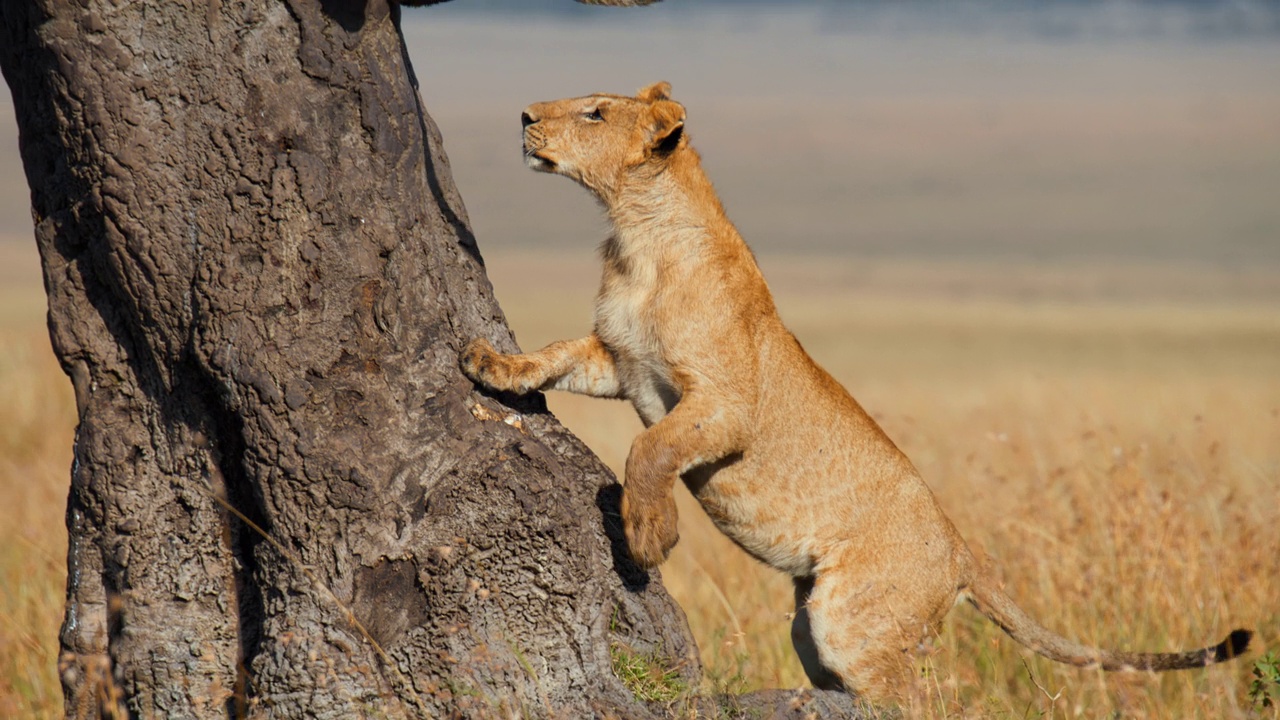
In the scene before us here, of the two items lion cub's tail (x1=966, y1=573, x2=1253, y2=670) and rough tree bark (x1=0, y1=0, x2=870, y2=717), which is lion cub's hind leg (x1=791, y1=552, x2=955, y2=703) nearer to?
lion cub's tail (x1=966, y1=573, x2=1253, y2=670)

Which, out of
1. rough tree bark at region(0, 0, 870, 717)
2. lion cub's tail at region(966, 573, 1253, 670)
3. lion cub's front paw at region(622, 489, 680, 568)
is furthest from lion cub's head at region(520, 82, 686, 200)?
lion cub's tail at region(966, 573, 1253, 670)

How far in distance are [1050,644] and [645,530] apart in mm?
1829

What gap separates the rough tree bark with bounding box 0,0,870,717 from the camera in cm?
392

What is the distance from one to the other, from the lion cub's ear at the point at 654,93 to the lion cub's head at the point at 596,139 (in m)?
0.13

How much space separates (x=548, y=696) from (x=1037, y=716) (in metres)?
2.06

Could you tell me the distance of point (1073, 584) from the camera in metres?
6.17

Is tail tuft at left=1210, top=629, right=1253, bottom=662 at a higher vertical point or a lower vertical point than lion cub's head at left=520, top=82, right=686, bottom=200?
lower

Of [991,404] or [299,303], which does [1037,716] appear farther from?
[991,404]

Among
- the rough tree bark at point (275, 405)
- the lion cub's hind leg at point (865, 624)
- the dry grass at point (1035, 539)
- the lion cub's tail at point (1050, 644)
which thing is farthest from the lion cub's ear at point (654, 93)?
the lion cub's tail at point (1050, 644)

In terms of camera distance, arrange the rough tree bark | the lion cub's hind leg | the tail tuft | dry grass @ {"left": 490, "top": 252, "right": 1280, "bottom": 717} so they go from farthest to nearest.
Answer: dry grass @ {"left": 490, "top": 252, "right": 1280, "bottom": 717}
the lion cub's hind leg
the tail tuft
the rough tree bark

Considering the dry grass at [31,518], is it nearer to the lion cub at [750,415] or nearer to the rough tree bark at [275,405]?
the rough tree bark at [275,405]

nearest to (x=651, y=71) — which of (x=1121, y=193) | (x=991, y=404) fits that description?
(x=1121, y=193)

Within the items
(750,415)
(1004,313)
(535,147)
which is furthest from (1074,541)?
(1004,313)

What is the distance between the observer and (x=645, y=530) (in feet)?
14.7
